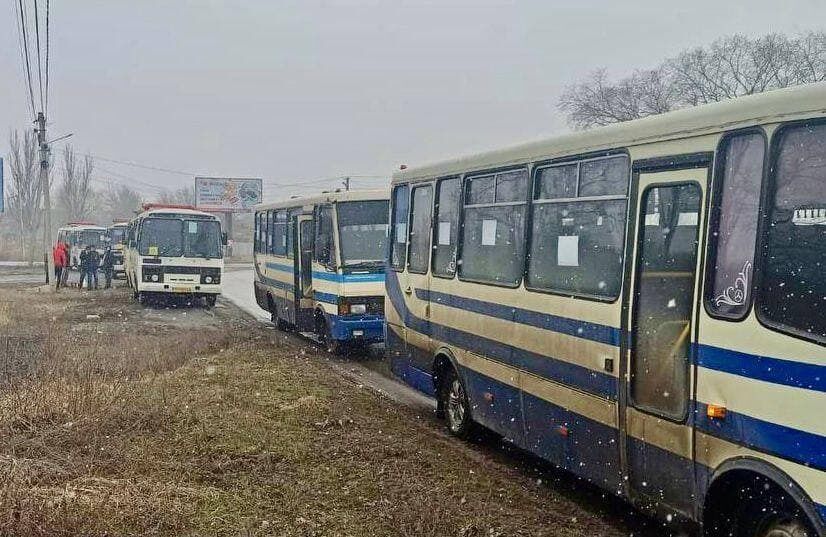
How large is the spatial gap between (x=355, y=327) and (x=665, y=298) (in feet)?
30.9

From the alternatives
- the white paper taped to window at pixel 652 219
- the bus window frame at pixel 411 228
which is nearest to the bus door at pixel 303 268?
the bus window frame at pixel 411 228

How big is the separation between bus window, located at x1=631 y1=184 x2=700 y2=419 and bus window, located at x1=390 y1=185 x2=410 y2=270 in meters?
5.16

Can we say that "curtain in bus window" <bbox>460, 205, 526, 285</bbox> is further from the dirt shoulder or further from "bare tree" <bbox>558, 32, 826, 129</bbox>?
"bare tree" <bbox>558, 32, 826, 129</bbox>

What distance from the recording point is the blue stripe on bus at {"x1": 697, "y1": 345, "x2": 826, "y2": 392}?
3.89m

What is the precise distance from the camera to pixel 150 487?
6.15 metres

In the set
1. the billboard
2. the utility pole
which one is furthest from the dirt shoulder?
the billboard

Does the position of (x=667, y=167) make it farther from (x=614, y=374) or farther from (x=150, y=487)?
(x=150, y=487)

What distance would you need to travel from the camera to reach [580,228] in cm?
637

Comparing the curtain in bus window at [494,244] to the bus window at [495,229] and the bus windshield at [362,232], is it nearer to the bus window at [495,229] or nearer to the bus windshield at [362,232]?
the bus window at [495,229]

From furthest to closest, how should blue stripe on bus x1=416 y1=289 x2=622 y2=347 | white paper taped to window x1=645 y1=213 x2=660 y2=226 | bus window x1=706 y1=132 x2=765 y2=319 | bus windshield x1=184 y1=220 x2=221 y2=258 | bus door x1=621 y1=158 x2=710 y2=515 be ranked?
bus windshield x1=184 y1=220 x2=221 y2=258 → blue stripe on bus x1=416 y1=289 x2=622 y2=347 → white paper taped to window x1=645 y1=213 x2=660 y2=226 → bus door x1=621 y1=158 x2=710 y2=515 → bus window x1=706 y1=132 x2=765 y2=319

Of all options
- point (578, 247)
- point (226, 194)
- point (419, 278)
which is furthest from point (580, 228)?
point (226, 194)

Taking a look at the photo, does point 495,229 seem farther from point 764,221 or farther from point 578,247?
point 764,221

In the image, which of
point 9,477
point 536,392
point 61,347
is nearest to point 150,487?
point 9,477

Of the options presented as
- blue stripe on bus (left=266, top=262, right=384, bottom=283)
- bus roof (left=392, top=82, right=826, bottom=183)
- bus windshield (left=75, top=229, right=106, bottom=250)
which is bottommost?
blue stripe on bus (left=266, top=262, right=384, bottom=283)
